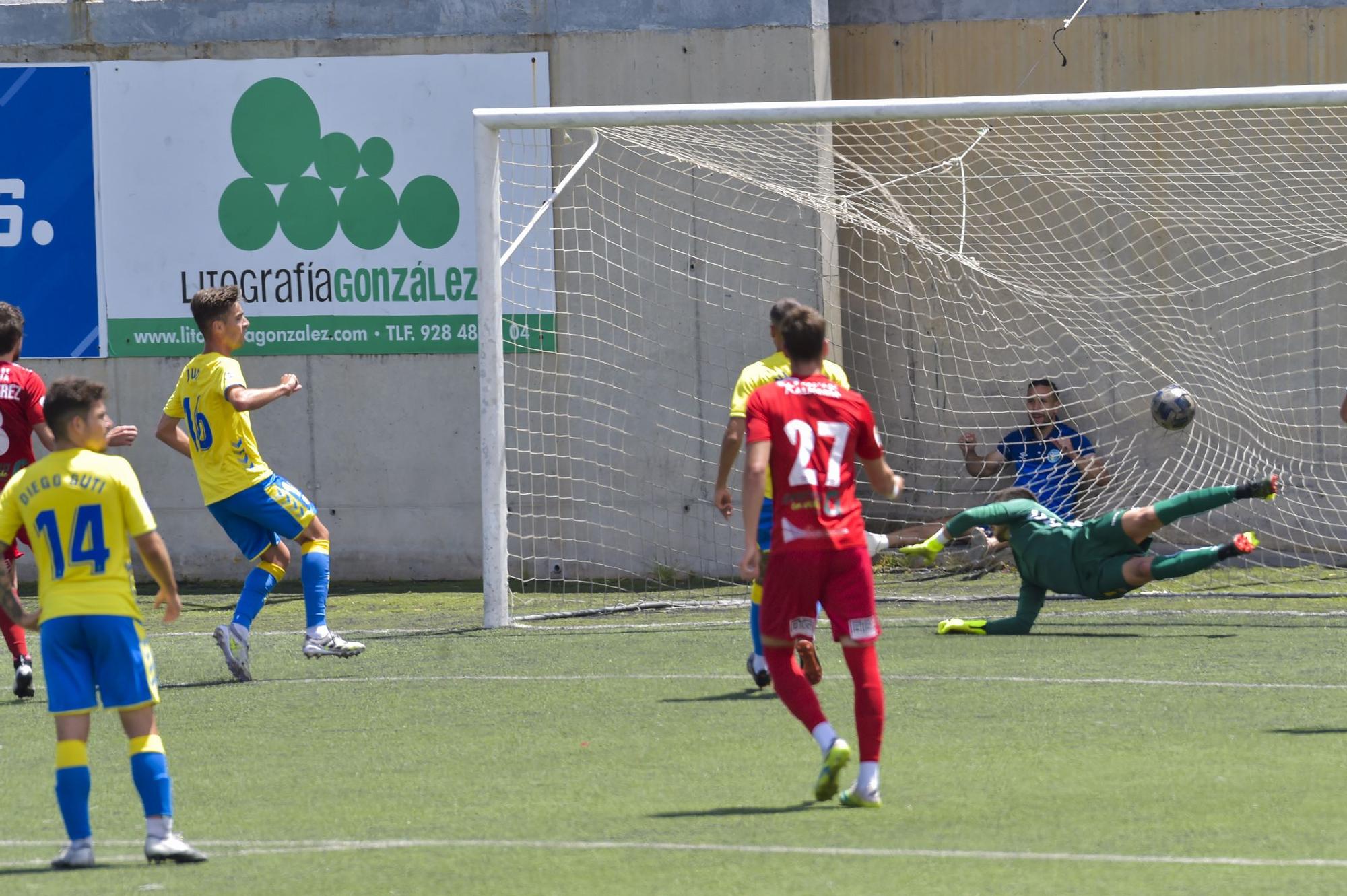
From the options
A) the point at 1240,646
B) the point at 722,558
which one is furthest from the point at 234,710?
the point at 722,558

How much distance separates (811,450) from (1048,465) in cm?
699

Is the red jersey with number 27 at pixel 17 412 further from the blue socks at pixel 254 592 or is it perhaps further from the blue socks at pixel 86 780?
the blue socks at pixel 86 780

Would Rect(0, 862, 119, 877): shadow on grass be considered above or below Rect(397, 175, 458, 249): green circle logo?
below

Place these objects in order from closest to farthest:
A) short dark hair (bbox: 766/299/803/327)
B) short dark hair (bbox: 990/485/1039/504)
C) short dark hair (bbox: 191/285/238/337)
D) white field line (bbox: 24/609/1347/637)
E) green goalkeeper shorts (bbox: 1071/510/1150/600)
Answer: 1. short dark hair (bbox: 766/299/803/327)
2. short dark hair (bbox: 191/285/238/337)
3. green goalkeeper shorts (bbox: 1071/510/1150/600)
4. white field line (bbox: 24/609/1347/637)
5. short dark hair (bbox: 990/485/1039/504)

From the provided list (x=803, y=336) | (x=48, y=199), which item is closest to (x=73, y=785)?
(x=803, y=336)

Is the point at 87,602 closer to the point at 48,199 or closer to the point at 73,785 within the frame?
the point at 73,785

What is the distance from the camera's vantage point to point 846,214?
12992 millimetres

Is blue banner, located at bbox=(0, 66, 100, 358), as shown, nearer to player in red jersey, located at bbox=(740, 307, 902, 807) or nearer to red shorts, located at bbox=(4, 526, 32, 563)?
red shorts, located at bbox=(4, 526, 32, 563)

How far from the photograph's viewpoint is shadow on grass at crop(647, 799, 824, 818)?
5.77 m

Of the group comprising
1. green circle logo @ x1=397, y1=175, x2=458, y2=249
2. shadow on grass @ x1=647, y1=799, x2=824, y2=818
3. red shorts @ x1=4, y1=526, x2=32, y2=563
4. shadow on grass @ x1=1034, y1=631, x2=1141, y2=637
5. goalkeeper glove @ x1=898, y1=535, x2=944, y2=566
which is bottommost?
shadow on grass @ x1=1034, y1=631, x2=1141, y2=637

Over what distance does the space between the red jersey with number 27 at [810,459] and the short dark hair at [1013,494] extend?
218 inches

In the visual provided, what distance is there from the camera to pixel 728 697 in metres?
8.20

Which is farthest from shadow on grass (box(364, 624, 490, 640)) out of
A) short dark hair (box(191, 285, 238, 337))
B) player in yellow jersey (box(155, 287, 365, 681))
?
short dark hair (box(191, 285, 238, 337))

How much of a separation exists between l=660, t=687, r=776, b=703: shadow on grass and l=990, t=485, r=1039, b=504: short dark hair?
353 cm
